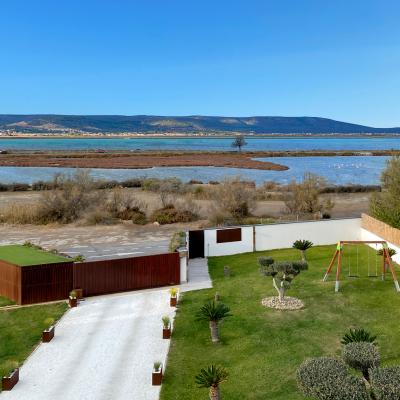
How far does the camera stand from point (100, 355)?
1387 centimetres

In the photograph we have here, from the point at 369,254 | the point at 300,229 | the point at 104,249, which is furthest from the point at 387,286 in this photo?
the point at 104,249

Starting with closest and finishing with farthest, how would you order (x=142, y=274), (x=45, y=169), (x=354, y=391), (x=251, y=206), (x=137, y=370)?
(x=354, y=391) → (x=137, y=370) → (x=142, y=274) → (x=251, y=206) → (x=45, y=169)

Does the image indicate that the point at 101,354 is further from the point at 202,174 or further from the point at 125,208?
the point at 202,174

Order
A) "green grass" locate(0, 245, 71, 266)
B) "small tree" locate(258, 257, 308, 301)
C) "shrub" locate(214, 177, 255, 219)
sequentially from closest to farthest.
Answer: "small tree" locate(258, 257, 308, 301), "green grass" locate(0, 245, 71, 266), "shrub" locate(214, 177, 255, 219)

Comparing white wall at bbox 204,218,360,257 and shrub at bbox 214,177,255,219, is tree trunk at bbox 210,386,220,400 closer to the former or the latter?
white wall at bbox 204,218,360,257

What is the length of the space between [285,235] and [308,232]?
141 centimetres

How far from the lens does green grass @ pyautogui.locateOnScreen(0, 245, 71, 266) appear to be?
62.2 ft

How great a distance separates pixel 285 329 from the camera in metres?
15.1

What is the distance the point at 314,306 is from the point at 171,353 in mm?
6005

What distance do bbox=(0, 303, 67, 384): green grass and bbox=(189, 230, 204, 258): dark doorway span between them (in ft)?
28.7

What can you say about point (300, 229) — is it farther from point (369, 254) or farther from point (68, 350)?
point (68, 350)

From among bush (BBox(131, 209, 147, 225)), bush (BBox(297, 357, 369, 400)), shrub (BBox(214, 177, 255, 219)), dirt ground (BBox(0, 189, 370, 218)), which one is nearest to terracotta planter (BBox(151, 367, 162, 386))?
bush (BBox(297, 357, 369, 400))

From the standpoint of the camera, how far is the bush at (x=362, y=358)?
920cm

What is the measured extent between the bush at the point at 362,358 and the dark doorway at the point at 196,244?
1632 centimetres
